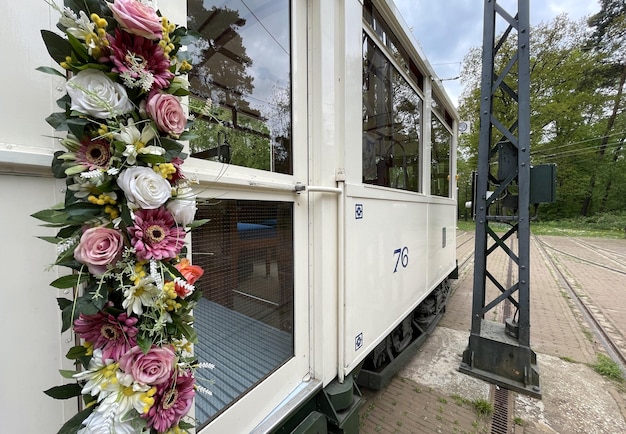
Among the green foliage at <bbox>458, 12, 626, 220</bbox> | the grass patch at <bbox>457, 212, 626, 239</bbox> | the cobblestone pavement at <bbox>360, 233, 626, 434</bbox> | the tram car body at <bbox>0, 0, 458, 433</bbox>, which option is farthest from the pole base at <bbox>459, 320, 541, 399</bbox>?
the green foliage at <bbox>458, 12, 626, 220</bbox>

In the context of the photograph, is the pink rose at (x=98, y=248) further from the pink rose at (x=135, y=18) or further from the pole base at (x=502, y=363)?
the pole base at (x=502, y=363)

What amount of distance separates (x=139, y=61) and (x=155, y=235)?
0.45 meters

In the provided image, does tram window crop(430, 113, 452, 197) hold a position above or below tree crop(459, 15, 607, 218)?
below

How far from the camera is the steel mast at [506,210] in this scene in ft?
9.82

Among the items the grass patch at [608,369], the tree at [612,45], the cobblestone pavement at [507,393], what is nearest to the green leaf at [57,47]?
the cobblestone pavement at [507,393]

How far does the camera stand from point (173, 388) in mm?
795

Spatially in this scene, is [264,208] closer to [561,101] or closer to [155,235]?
[155,235]

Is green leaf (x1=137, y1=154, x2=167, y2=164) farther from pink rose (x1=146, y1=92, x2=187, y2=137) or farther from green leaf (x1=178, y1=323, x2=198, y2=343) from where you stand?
green leaf (x1=178, y1=323, x2=198, y2=343)

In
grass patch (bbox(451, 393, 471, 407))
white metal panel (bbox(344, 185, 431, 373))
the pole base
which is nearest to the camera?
white metal panel (bbox(344, 185, 431, 373))

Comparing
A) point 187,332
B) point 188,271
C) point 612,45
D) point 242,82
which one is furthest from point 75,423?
point 612,45

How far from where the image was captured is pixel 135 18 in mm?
676

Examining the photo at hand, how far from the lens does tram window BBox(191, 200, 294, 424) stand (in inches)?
49.6

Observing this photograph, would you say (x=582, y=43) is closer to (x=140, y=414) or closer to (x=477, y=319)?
(x=477, y=319)

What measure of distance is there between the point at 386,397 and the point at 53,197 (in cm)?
310
